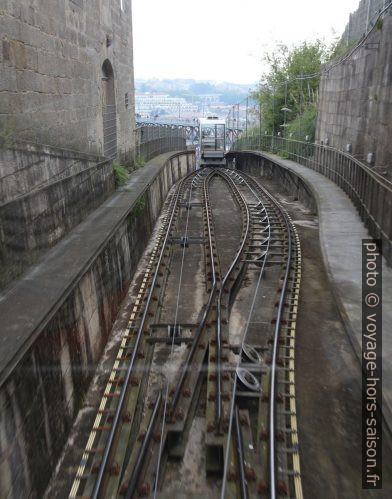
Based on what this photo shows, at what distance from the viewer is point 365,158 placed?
17.0 m

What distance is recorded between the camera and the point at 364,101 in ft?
58.7

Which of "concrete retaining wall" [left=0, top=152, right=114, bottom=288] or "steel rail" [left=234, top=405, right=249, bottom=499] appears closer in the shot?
"steel rail" [left=234, top=405, right=249, bottom=499]

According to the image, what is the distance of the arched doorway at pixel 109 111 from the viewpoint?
18078mm

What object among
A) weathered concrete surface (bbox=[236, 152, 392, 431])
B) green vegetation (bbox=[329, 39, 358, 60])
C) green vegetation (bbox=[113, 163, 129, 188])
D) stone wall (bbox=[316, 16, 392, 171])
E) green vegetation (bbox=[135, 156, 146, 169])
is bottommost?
weathered concrete surface (bbox=[236, 152, 392, 431])

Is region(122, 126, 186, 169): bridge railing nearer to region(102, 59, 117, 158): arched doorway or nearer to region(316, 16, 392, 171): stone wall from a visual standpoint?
region(102, 59, 117, 158): arched doorway

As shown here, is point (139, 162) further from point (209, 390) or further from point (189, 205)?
point (209, 390)

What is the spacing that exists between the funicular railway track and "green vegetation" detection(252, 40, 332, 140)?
29411 millimetres

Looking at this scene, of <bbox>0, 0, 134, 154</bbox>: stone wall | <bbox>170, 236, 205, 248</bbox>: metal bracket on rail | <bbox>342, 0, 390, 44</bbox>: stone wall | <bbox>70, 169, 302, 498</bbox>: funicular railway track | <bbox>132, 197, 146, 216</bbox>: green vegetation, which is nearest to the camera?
<bbox>70, 169, 302, 498</bbox>: funicular railway track

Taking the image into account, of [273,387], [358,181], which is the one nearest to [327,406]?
[273,387]

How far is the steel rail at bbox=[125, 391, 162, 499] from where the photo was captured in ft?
16.6

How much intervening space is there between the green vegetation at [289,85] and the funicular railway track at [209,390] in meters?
29.4

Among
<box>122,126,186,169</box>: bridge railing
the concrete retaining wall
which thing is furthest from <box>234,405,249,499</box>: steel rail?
<box>122,126,186,169</box>: bridge railing

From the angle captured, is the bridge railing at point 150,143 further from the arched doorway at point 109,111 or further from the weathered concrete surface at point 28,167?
the weathered concrete surface at point 28,167

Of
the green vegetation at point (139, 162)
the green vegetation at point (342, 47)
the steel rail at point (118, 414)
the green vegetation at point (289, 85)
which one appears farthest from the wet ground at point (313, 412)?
the green vegetation at point (289, 85)
